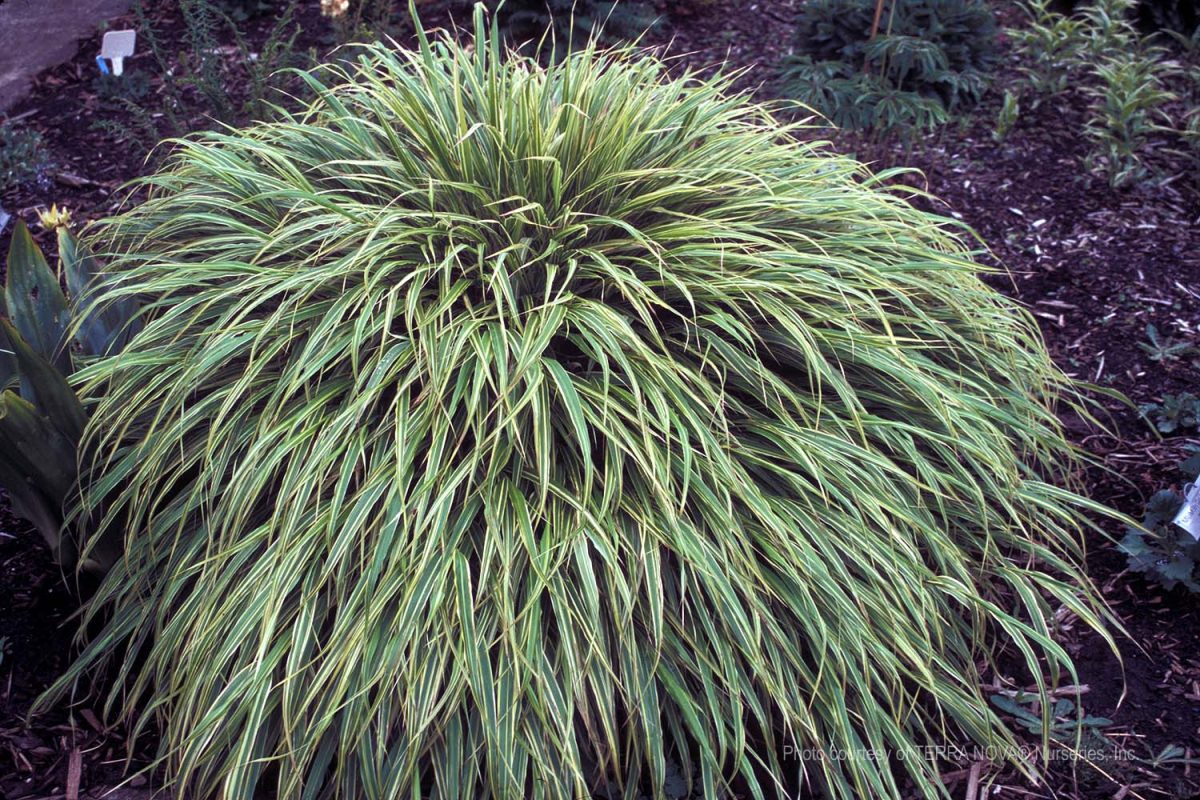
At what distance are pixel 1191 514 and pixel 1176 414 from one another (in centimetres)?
73

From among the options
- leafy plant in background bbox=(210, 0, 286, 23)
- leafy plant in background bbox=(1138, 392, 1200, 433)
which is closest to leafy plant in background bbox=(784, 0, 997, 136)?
leafy plant in background bbox=(1138, 392, 1200, 433)

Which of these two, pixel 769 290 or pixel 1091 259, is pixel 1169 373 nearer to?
pixel 1091 259

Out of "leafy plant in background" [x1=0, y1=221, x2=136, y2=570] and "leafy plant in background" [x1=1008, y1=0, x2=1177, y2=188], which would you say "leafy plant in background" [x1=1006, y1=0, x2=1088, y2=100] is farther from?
"leafy plant in background" [x1=0, y1=221, x2=136, y2=570]

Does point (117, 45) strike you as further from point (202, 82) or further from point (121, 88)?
point (202, 82)

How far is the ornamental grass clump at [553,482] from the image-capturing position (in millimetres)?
1800

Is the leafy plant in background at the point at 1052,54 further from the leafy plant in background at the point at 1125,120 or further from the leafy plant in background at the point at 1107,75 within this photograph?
the leafy plant in background at the point at 1125,120

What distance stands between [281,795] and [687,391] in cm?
110

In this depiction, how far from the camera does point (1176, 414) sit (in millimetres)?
2775

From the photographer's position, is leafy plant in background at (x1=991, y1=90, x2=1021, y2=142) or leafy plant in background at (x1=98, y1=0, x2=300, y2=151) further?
leafy plant in background at (x1=991, y1=90, x2=1021, y2=142)

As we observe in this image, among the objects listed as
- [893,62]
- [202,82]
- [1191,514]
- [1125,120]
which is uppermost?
[202,82]

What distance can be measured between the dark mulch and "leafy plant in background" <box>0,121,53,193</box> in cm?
5

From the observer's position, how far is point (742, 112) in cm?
271

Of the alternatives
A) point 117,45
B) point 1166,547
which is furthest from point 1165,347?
point 117,45

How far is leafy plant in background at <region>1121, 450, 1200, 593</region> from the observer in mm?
2326
